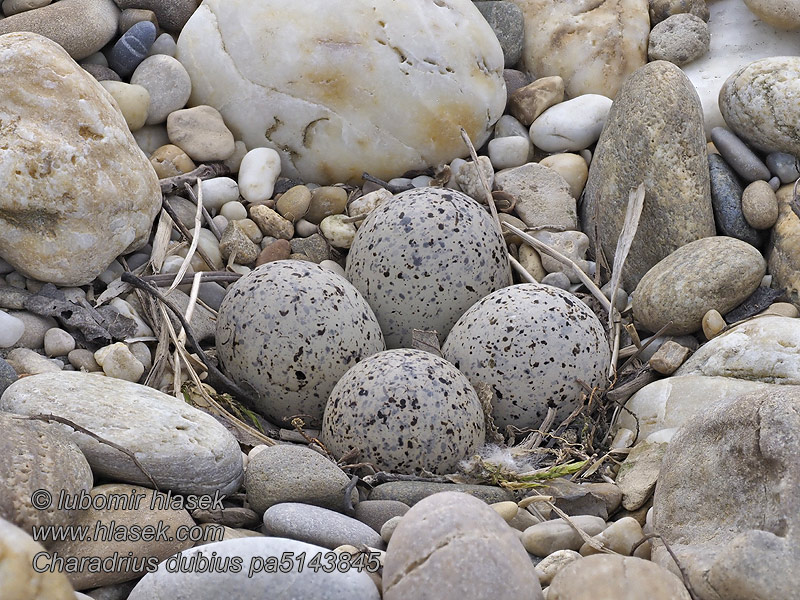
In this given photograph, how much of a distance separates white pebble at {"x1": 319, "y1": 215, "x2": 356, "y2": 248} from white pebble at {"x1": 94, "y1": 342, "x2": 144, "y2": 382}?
4.83ft

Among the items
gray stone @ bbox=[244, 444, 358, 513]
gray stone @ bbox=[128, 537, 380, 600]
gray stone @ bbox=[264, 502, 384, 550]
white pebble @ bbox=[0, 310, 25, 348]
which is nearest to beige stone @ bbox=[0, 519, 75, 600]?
gray stone @ bbox=[128, 537, 380, 600]

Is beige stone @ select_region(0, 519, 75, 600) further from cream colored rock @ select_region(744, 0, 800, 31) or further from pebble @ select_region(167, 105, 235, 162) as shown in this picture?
cream colored rock @ select_region(744, 0, 800, 31)

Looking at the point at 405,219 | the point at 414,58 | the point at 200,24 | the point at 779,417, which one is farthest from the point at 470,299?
the point at 200,24

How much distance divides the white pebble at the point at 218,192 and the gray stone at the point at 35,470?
7.19ft

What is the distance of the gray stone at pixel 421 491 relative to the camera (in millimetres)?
3180

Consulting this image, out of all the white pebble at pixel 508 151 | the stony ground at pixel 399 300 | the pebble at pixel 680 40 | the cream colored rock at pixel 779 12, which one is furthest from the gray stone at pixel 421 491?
the cream colored rock at pixel 779 12

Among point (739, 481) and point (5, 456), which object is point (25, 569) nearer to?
point (5, 456)

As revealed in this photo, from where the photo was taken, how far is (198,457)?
9.73ft

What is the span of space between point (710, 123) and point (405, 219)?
7.17 ft

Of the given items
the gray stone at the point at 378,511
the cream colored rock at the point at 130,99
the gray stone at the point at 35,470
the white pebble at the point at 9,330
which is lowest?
the gray stone at the point at 378,511

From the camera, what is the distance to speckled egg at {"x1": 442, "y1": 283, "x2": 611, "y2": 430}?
12.4ft

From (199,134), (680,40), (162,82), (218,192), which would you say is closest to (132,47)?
(162,82)

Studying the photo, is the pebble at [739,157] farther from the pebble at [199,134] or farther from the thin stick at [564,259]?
the pebble at [199,134]

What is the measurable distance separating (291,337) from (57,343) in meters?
0.98
